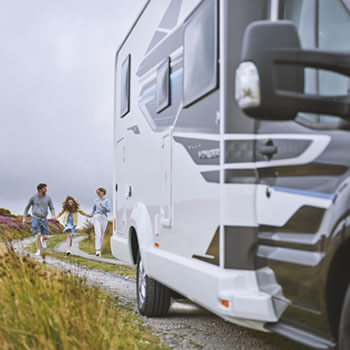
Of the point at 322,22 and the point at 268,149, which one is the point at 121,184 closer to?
the point at 268,149

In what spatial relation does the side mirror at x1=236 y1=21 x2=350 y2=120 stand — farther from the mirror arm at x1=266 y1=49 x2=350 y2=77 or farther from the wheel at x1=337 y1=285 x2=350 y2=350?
the wheel at x1=337 y1=285 x2=350 y2=350

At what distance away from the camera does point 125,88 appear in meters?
7.78

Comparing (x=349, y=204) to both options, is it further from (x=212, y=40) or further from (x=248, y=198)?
(x=212, y=40)

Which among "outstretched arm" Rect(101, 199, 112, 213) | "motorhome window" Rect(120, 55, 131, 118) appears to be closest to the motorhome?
"motorhome window" Rect(120, 55, 131, 118)

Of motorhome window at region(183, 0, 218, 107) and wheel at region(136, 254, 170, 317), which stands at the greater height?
motorhome window at region(183, 0, 218, 107)

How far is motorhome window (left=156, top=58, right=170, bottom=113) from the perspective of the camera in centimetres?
546

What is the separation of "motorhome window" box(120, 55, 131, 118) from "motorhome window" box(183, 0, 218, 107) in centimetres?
274

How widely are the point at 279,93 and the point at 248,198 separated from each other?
1.12m

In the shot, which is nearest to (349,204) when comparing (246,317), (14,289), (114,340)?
(246,317)

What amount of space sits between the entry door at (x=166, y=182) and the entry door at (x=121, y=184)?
6.83ft

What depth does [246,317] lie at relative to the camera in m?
3.68

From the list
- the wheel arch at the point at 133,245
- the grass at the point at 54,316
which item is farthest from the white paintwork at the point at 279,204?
the wheel arch at the point at 133,245

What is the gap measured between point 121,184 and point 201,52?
3.61 meters

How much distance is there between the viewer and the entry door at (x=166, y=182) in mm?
5234
